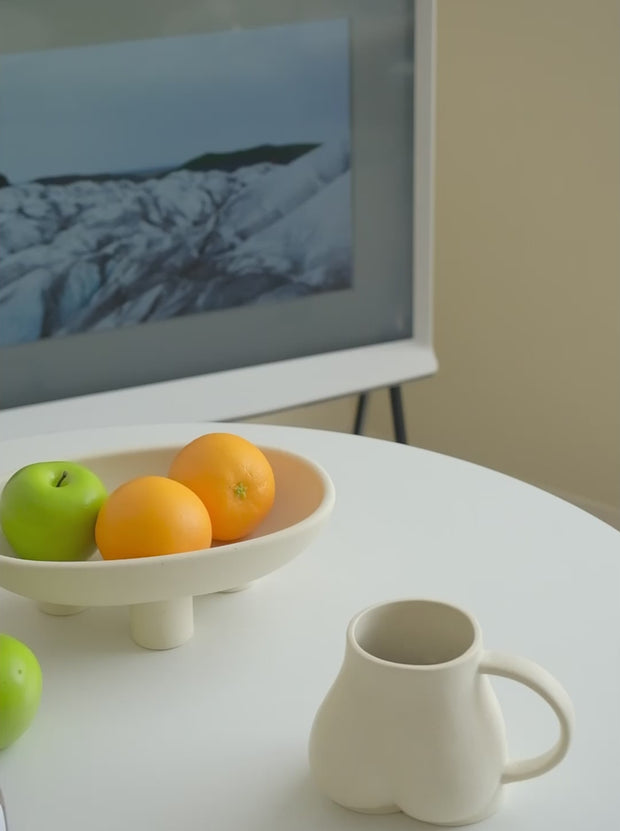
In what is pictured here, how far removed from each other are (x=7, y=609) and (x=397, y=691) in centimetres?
40

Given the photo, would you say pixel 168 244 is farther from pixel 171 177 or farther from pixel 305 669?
pixel 305 669

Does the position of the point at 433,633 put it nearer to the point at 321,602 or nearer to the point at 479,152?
the point at 321,602

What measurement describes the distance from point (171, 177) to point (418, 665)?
1.17 m

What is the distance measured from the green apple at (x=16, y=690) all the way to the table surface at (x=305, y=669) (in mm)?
25

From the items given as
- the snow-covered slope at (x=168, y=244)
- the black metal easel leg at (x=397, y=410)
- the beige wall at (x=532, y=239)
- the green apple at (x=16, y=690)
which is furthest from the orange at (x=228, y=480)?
the beige wall at (x=532, y=239)

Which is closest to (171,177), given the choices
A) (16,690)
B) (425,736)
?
(16,690)

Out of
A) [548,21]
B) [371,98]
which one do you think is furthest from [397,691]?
[548,21]

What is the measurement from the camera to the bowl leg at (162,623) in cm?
83

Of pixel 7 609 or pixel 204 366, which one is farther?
pixel 204 366

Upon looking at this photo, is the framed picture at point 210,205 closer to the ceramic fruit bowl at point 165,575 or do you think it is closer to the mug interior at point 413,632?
the ceramic fruit bowl at point 165,575

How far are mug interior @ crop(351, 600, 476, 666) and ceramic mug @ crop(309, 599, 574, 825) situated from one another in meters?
0.01

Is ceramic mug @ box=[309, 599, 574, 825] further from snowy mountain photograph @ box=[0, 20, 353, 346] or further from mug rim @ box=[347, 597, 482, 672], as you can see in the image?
snowy mountain photograph @ box=[0, 20, 353, 346]

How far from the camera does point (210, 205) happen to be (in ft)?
5.68

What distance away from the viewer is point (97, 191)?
1.63 meters
